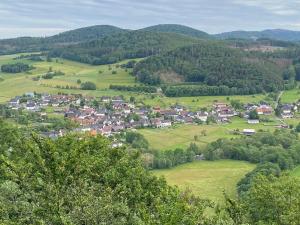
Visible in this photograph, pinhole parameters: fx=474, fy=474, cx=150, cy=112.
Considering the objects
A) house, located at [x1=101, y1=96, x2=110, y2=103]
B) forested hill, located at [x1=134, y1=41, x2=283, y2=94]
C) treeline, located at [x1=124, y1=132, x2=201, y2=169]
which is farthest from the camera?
forested hill, located at [x1=134, y1=41, x2=283, y2=94]

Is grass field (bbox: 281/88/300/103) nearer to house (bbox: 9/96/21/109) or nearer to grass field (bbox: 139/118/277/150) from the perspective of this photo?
grass field (bbox: 139/118/277/150)

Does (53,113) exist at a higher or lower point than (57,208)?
lower

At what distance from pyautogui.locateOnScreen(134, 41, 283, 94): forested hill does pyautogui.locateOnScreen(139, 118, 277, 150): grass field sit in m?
37.9

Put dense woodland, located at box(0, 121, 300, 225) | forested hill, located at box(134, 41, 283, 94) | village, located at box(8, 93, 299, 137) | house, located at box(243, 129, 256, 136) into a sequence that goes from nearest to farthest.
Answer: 1. dense woodland, located at box(0, 121, 300, 225)
2. house, located at box(243, 129, 256, 136)
3. village, located at box(8, 93, 299, 137)
4. forested hill, located at box(134, 41, 283, 94)

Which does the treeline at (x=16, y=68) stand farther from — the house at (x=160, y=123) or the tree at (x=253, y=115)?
the tree at (x=253, y=115)

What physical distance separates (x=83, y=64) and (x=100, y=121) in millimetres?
92467

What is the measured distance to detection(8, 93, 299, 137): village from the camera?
107188 millimetres

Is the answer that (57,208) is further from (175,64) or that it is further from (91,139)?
(175,64)

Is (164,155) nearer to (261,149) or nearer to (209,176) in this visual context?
(209,176)

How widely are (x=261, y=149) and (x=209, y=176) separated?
1358cm

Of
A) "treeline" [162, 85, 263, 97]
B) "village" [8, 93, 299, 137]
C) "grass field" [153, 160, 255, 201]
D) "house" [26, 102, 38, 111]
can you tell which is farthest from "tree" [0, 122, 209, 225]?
"treeline" [162, 85, 263, 97]

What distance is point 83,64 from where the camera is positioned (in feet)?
653

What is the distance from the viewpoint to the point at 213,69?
515 feet

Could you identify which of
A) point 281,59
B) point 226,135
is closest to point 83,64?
point 281,59
